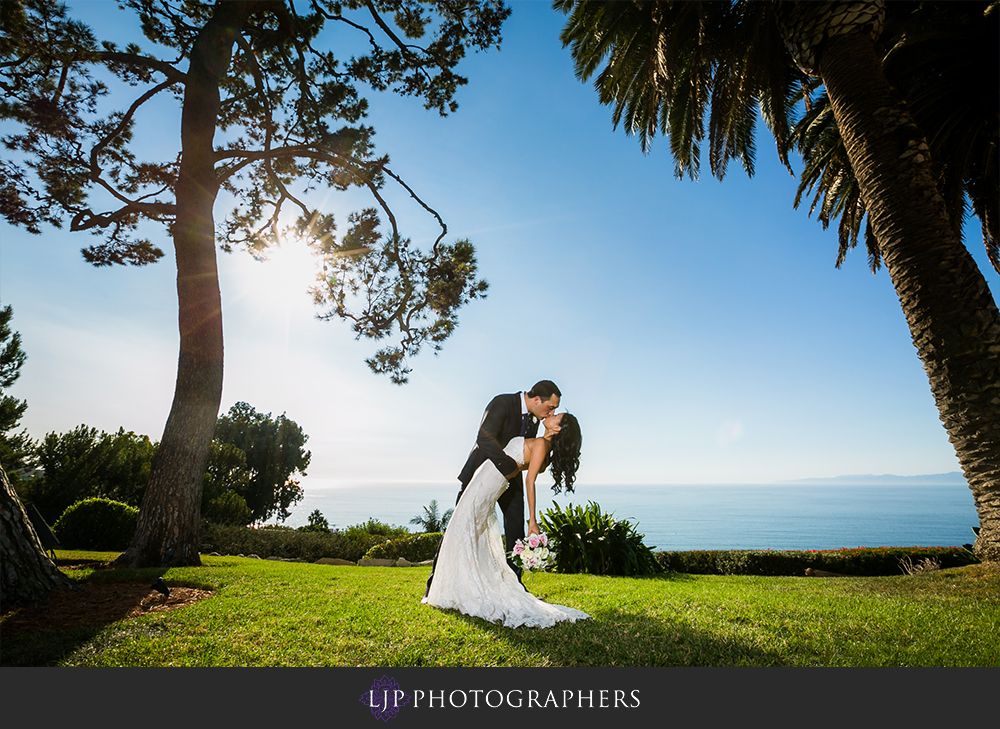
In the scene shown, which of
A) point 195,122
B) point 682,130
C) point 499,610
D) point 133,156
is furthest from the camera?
point 133,156

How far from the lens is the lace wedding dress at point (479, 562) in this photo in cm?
458

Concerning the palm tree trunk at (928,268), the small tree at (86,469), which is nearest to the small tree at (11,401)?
the small tree at (86,469)

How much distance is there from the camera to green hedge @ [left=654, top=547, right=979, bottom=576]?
1198cm

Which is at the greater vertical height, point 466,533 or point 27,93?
point 27,93

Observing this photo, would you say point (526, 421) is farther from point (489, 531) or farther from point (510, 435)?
point (489, 531)

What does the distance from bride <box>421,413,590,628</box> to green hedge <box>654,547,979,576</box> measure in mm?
8379

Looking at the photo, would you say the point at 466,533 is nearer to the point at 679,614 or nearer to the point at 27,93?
the point at 679,614

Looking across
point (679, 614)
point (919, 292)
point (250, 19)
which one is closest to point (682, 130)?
point (919, 292)

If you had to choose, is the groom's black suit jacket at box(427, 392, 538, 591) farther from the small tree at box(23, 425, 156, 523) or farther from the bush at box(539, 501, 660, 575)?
the small tree at box(23, 425, 156, 523)

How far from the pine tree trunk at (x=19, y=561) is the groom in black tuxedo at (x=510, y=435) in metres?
4.21

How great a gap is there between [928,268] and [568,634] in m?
6.43

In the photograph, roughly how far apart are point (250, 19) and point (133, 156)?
440 centimetres

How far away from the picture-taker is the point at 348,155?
11.5 m

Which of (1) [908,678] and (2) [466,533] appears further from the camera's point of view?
(2) [466,533]
